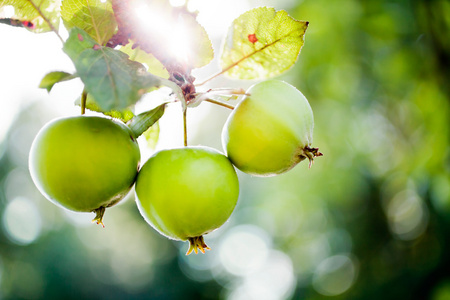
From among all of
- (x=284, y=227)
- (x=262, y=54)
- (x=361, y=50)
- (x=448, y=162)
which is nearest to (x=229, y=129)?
(x=262, y=54)

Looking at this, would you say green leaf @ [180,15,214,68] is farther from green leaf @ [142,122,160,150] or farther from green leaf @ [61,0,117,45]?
green leaf @ [142,122,160,150]

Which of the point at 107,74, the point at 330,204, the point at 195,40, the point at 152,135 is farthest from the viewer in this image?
the point at 330,204

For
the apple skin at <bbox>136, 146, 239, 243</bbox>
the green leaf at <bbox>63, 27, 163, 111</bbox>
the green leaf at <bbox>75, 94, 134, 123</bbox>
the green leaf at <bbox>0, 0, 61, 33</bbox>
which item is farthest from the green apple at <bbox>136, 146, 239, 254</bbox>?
the green leaf at <bbox>0, 0, 61, 33</bbox>

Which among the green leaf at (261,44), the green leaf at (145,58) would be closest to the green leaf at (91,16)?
the green leaf at (145,58)

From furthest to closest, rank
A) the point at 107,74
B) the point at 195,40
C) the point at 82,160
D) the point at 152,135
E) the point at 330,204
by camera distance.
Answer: the point at 330,204 < the point at 152,135 < the point at 195,40 < the point at 82,160 < the point at 107,74

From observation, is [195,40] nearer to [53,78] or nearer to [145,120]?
[145,120]

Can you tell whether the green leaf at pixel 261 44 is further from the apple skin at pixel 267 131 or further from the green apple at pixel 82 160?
the green apple at pixel 82 160

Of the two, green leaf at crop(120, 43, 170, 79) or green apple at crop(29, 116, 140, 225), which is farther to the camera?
green leaf at crop(120, 43, 170, 79)

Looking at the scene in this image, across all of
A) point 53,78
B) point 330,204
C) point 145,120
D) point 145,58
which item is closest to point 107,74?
point 53,78
